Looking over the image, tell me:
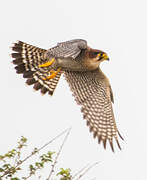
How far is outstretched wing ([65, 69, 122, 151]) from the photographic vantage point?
330 inches

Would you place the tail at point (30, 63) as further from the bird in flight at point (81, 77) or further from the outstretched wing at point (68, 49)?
the outstretched wing at point (68, 49)

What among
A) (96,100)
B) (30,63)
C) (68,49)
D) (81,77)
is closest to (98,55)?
(81,77)

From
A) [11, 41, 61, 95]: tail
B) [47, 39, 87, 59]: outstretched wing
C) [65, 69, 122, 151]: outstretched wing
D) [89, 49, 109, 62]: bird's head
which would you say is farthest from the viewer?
[65, 69, 122, 151]: outstretched wing

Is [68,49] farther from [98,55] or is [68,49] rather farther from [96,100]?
[96,100]

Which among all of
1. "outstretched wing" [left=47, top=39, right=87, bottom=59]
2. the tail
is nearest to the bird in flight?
the tail

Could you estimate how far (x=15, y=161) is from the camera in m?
3.52

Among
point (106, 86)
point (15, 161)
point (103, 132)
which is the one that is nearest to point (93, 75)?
point (106, 86)

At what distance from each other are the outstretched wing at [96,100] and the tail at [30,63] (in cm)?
61

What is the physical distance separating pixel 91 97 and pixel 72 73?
2.35 ft

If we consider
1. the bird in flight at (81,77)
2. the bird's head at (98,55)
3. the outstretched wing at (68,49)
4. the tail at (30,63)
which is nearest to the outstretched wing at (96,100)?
the bird in flight at (81,77)

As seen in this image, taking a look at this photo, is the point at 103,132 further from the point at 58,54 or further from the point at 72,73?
the point at 58,54

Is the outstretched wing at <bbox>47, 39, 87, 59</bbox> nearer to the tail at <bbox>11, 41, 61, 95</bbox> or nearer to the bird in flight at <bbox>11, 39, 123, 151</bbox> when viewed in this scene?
the bird in flight at <bbox>11, 39, 123, 151</bbox>

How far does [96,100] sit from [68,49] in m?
1.97

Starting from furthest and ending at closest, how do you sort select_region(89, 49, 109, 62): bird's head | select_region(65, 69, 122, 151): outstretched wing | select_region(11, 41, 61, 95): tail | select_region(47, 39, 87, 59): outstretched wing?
select_region(65, 69, 122, 151): outstretched wing, select_region(89, 49, 109, 62): bird's head, select_region(11, 41, 61, 95): tail, select_region(47, 39, 87, 59): outstretched wing
